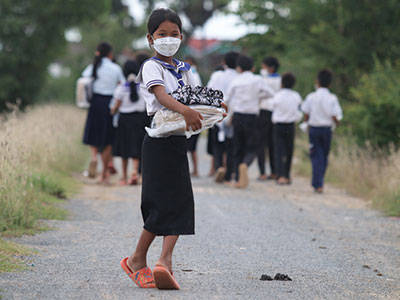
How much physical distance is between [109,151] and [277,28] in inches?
389

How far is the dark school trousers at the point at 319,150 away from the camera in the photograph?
12391 millimetres

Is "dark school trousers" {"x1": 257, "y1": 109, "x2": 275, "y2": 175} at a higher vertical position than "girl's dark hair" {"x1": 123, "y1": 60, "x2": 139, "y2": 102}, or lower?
lower

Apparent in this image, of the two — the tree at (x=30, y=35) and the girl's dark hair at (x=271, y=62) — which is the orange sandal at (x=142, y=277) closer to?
the girl's dark hair at (x=271, y=62)

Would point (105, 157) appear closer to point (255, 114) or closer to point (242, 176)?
point (242, 176)

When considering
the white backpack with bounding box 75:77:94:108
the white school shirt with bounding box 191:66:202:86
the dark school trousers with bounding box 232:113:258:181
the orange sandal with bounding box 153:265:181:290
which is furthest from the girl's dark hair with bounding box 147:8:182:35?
the dark school trousers with bounding box 232:113:258:181

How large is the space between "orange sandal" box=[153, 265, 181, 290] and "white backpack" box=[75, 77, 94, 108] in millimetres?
7290

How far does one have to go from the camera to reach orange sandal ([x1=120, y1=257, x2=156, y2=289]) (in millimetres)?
5273

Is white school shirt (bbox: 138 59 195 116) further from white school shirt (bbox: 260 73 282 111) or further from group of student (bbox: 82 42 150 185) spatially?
white school shirt (bbox: 260 73 282 111)

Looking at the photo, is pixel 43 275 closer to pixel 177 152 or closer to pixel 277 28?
pixel 177 152

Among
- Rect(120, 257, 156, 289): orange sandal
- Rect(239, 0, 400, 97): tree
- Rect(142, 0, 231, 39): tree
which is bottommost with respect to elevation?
Rect(120, 257, 156, 289): orange sandal

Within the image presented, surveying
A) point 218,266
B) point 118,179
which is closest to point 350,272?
point 218,266

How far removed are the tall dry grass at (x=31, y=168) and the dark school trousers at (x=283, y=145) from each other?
3.87m

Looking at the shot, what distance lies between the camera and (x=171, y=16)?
17.6 ft

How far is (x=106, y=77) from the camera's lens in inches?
478
